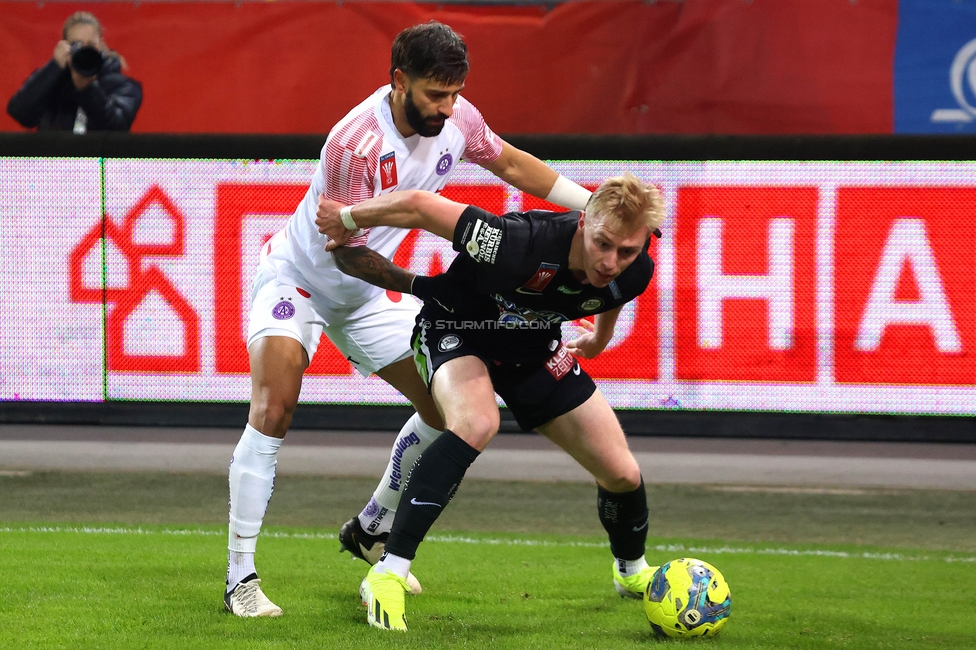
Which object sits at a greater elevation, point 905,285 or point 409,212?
point 409,212

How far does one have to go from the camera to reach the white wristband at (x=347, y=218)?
182 inches

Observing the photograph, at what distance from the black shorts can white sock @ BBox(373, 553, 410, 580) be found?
0.73 meters

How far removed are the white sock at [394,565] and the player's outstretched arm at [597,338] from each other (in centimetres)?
133

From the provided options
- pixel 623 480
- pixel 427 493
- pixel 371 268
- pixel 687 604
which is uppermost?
pixel 371 268

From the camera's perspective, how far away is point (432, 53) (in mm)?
4566

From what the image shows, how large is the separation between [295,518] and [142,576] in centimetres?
207

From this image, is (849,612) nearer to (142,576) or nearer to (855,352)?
(142,576)

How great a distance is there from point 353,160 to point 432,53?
530mm

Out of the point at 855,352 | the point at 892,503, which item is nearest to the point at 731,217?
the point at 855,352

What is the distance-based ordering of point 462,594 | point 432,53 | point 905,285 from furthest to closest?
point 905,285, point 462,594, point 432,53

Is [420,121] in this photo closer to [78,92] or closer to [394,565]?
[394,565]

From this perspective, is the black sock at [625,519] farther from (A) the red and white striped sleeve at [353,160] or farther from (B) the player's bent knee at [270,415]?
(A) the red and white striped sleeve at [353,160]

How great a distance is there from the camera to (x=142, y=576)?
546 cm

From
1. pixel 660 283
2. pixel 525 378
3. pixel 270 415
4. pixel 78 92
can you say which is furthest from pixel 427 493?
pixel 78 92
